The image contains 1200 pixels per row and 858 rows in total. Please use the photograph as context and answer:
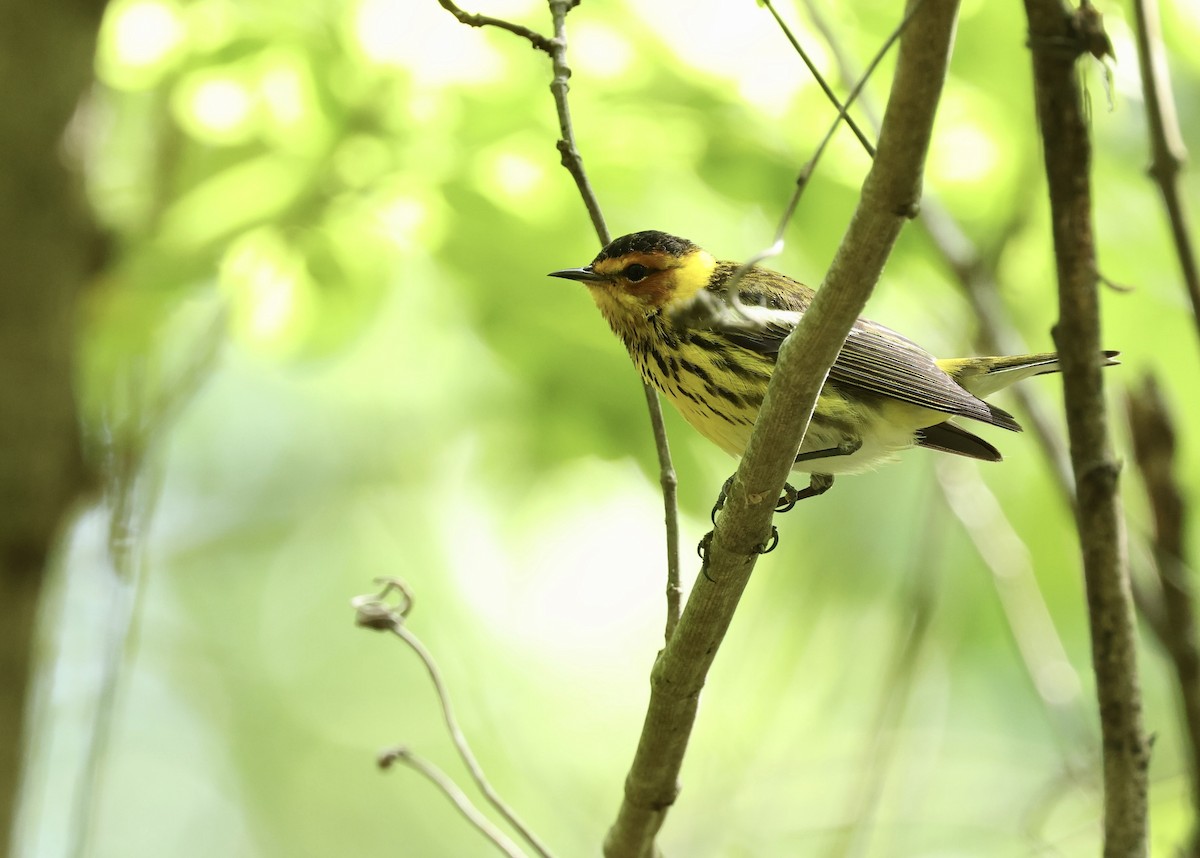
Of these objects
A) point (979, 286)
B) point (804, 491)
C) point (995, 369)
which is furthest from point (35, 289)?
point (995, 369)

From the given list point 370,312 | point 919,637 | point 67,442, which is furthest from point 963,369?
point 67,442

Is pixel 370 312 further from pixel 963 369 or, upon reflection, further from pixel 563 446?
pixel 963 369

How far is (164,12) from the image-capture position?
3.46 m

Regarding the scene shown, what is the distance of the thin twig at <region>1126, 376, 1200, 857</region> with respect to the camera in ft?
8.89

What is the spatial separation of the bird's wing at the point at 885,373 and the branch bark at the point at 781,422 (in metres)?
1.24

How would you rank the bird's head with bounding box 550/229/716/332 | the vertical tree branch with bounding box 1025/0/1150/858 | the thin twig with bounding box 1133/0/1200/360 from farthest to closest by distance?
the bird's head with bounding box 550/229/716/332 < the thin twig with bounding box 1133/0/1200/360 < the vertical tree branch with bounding box 1025/0/1150/858

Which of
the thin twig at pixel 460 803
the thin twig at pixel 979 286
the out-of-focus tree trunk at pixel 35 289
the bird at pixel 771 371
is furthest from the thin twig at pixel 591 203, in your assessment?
the out-of-focus tree trunk at pixel 35 289

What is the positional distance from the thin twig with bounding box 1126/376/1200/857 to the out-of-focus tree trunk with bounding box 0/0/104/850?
2.77 m

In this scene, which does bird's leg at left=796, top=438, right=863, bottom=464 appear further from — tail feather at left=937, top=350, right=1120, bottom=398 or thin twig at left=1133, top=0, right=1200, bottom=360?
thin twig at left=1133, top=0, right=1200, bottom=360

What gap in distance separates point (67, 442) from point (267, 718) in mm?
4905

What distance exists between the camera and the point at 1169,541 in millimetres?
2846

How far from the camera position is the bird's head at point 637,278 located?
3393 mm

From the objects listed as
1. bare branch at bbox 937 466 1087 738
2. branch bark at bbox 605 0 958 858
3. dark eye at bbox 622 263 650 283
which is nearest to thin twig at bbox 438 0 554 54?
branch bark at bbox 605 0 958 858

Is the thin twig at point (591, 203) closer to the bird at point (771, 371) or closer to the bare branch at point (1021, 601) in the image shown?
the bird at point (771, 371)
